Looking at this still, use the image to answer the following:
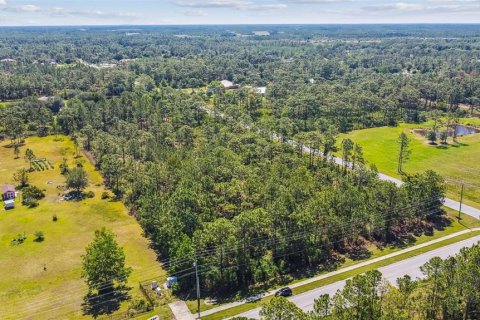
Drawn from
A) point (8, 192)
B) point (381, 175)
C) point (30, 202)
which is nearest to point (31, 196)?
point (30, 202)

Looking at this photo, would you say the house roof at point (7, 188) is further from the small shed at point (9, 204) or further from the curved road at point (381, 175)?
the curved road at point (381, 175)

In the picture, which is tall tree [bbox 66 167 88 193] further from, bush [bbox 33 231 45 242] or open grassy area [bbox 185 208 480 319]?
→ open grassy area [bbox 185 208 480 319]

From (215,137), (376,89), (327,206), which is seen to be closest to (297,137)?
(215,137)

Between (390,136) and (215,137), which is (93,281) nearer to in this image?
(215,137)

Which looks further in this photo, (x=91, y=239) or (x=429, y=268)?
(x=91, y=239)

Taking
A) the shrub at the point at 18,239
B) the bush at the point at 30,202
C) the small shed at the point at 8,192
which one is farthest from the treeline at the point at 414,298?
the small shed at the point at 8,192

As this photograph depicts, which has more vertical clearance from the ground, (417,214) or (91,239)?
(417,214)

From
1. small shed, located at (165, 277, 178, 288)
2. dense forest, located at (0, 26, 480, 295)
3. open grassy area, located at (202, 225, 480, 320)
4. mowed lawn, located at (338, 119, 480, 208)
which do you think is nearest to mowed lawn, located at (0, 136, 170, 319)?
small shed, located at (165, 277, 178, 288)
